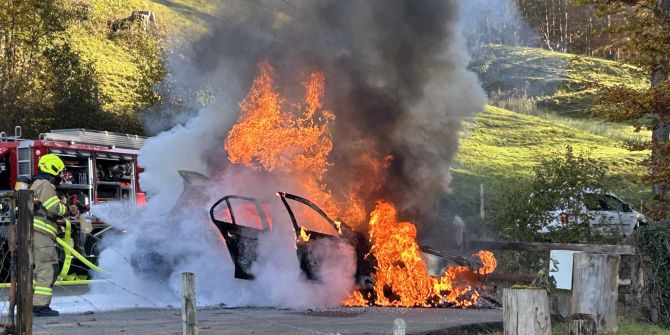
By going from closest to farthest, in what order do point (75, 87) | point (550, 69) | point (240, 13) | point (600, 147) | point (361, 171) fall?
point (361, 171) < point (240, 13) < point (75, 87) < point (600, 147) < point (550, 69)

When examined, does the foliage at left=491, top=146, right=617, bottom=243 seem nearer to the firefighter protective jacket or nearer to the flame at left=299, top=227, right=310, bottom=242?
the flame at left=299, top=227, right=310, bottom=242

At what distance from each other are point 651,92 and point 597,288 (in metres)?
5.01

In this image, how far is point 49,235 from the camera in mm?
8266

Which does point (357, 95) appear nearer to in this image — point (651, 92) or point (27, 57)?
point (651, 92)

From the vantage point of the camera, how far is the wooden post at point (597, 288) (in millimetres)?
7441

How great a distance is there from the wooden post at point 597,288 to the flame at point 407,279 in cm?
254

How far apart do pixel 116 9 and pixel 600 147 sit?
22309 millimetres

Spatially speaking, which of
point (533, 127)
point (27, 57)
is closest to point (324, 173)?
point (27, 57)

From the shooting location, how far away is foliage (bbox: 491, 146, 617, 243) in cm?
1172

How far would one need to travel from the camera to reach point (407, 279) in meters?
9.72

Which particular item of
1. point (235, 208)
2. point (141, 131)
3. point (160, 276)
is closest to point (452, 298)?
point (235, 208)

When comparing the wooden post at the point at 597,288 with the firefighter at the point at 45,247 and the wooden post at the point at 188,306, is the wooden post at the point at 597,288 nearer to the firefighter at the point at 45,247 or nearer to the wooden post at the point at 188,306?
the wooden post at the point at 188,306

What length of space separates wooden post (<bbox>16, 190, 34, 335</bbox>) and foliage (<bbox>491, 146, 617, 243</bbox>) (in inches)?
341

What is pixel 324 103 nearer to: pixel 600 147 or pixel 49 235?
pixel 49 235
